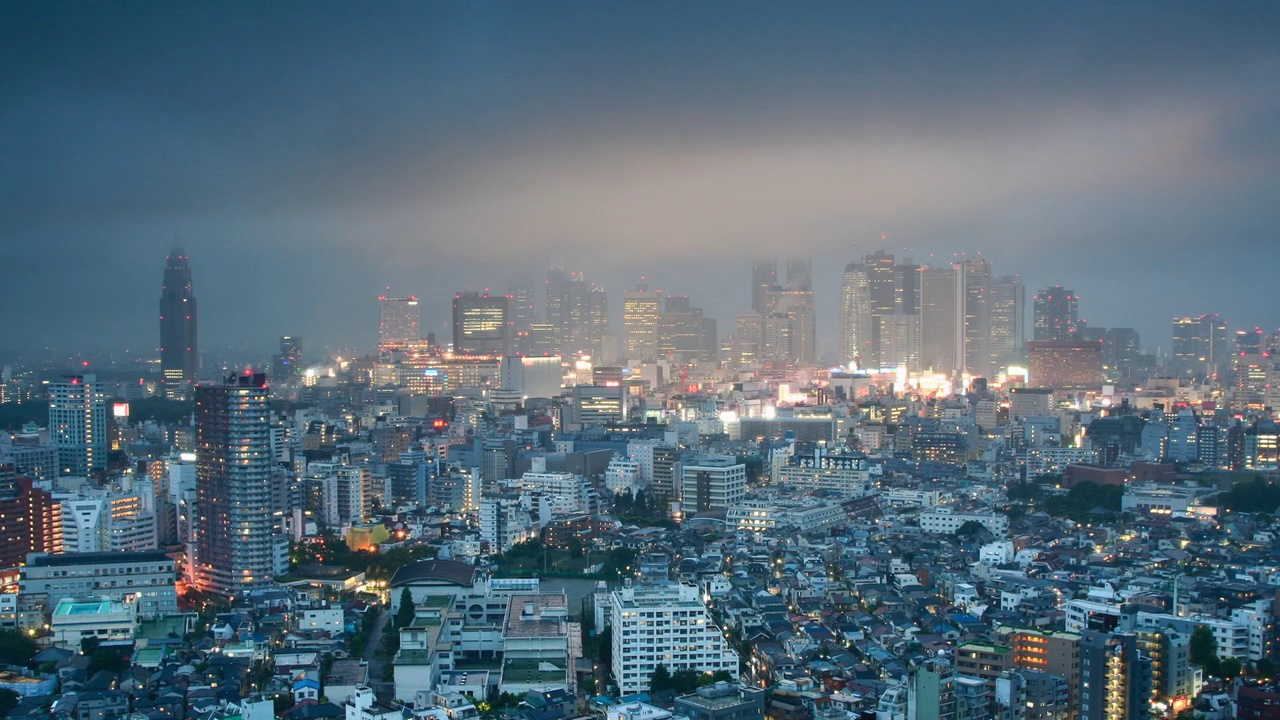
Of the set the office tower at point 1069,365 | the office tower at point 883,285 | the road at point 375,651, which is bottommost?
the road at point 375,651

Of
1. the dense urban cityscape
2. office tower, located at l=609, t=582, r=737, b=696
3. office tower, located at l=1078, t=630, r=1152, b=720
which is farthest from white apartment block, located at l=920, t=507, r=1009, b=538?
office tower, located at l=1078, t=630, r=1152, b=720

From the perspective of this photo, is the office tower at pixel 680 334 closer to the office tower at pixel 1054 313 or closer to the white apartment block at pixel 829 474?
the office tower at pixel 1054 313

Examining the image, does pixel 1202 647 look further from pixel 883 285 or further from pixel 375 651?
pixel 883 285

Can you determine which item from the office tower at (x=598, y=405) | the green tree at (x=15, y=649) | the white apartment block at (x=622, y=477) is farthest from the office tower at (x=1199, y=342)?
the green tree at (x=15, y=649)

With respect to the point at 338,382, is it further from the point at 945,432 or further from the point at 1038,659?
the point at 1038,659

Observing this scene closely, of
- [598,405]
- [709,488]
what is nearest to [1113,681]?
[709,488]

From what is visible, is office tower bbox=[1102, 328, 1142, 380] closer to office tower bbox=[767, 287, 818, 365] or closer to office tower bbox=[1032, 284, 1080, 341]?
office tower bbox=[1032, 284, 1080, 341]
